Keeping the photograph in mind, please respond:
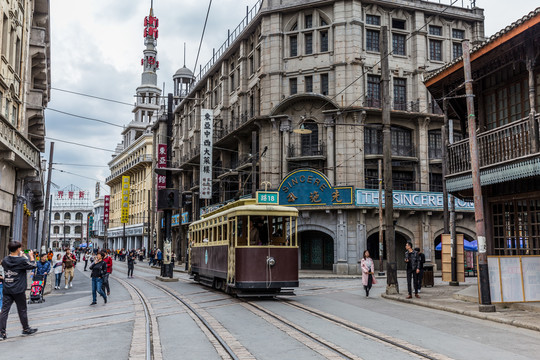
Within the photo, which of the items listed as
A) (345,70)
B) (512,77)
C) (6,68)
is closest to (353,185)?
(345,70)

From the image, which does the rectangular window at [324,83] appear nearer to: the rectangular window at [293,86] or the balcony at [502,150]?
the rectangular window at [293,86]

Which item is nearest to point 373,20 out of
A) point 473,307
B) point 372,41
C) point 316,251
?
point 372,41

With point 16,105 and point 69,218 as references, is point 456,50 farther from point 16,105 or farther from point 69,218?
point 69,218

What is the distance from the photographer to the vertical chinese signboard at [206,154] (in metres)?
40.3

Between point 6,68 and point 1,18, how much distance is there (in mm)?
2435

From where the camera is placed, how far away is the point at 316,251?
35.7 metres

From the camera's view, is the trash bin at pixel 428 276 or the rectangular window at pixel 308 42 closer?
→ the trash bin at pixel 428 276

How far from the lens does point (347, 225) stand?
3356 centimetres

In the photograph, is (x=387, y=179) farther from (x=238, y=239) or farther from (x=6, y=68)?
(x=6, y=68)

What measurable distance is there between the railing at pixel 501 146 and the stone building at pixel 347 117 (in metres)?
16.5

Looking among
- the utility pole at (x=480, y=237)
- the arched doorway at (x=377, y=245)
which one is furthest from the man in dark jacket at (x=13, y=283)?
the arched doorway at (x=377, y=245)

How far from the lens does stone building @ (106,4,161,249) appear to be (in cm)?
7750

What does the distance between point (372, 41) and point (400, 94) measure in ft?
14.0

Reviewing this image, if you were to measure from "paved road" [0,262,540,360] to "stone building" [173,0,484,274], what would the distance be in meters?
18.6
